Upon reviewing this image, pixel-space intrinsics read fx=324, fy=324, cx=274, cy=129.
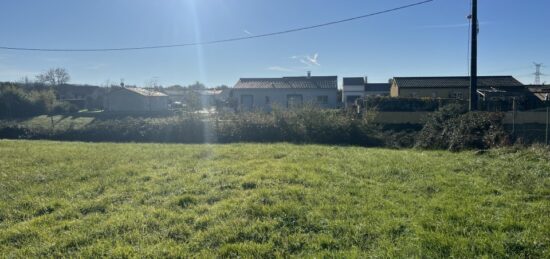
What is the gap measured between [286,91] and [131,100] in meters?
19.5

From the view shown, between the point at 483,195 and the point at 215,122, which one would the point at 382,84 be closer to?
the point at 215,122

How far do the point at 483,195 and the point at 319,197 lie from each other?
242 cm

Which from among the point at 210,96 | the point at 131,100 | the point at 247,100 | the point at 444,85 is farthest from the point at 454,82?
the point at 131,100

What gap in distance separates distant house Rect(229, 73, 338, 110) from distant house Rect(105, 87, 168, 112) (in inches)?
425

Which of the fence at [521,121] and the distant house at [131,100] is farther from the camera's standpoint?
the distant house at [131,100]

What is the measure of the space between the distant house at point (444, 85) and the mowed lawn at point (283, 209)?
27.2m

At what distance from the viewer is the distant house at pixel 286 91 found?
32.1 meters

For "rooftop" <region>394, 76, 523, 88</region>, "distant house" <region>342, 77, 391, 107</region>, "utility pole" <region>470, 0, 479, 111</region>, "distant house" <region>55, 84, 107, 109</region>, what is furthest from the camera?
"distant house" <region>55, 84, 107, 109</region>

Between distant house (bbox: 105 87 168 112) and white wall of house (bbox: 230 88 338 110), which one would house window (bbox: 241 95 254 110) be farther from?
distant house (bbox: 105 87 168 112)

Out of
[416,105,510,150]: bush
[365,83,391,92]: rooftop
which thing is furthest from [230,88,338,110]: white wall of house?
[416,105,510,150]: bush

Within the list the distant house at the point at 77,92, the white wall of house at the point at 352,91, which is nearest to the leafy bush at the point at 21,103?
the distant house at the point at 77,92

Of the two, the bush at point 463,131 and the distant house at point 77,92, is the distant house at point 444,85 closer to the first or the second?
the bush at point 463,131

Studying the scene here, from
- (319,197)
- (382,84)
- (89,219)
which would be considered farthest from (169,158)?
(382,84)

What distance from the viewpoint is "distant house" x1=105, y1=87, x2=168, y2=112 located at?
38.4 m
